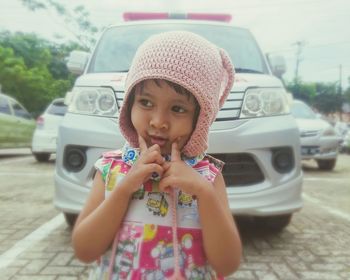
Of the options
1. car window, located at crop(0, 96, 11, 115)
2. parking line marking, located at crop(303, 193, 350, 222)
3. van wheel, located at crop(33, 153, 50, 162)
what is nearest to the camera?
parking line marking, located at crop(303, 193, 350, 222)

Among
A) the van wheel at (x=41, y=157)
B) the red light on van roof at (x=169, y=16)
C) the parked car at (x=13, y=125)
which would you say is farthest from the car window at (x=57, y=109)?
the red light on van roof at (x=169, y=16)

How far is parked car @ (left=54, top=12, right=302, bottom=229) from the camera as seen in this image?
3471mm

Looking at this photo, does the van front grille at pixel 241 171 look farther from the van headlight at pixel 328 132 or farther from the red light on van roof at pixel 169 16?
the van headlight at pixel 328 132

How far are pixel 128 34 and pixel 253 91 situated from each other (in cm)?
141

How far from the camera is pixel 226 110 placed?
3.56m

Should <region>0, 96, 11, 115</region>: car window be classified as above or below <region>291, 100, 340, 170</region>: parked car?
above

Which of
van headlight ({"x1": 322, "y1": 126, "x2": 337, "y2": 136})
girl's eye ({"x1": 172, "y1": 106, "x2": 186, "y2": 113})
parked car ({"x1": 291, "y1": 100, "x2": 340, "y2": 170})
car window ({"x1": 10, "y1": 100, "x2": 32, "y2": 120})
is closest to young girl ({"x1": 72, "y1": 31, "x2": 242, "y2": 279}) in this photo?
girl's eye ({"x1": 172, "y1": 106, "x2": 186, "y2": 113})

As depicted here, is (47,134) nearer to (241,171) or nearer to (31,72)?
(241,171)

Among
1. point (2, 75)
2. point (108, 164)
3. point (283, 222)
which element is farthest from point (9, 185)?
point (2, 75)

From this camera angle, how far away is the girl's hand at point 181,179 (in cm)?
143

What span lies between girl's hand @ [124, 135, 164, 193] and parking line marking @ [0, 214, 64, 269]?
85.4 inches

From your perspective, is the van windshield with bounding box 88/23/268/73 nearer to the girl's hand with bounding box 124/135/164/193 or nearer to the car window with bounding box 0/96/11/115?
the girl's hand with bounding box 124/135/164/193

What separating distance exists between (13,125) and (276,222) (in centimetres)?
868

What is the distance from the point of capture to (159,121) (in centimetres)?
146
